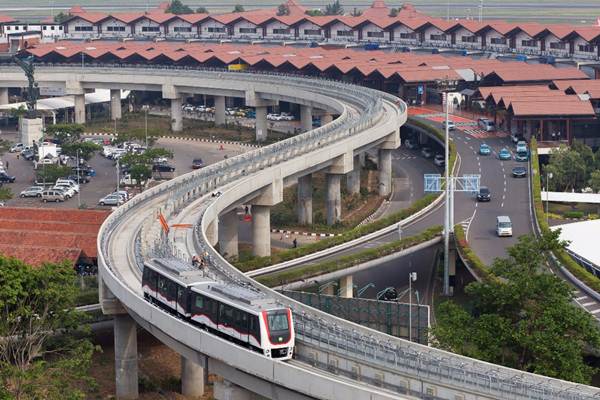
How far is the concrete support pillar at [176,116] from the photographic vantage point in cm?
11388

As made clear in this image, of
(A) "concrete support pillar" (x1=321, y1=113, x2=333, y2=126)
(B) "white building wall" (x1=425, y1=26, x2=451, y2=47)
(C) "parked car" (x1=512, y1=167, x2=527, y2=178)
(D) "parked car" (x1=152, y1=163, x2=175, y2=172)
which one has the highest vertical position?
(B) "white building wall" (x1=425, y1=26, x2=451, y2=47)

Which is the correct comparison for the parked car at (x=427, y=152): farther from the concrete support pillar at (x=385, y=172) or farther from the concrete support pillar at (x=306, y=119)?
the concrete support pillar at (x=385, y=172)

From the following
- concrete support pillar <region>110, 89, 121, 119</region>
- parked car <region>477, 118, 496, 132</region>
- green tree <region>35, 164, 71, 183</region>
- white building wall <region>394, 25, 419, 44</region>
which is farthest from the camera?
white building wall <region>394, 25, 419, 44</region>

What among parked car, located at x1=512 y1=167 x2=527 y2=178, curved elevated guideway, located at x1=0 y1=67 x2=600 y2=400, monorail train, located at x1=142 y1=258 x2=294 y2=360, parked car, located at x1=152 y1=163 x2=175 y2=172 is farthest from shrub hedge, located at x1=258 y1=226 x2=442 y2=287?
parked car, located at x1=152 y1=163 x2=175 y2=172

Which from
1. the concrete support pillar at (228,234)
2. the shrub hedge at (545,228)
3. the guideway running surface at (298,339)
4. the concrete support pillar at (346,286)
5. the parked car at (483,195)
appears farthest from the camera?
the parked car at (483,195)

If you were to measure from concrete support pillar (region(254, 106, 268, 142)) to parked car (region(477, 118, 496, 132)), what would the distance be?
64.2 ft

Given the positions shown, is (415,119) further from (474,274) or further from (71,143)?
(474,274)

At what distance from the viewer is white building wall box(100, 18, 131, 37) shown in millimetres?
156125

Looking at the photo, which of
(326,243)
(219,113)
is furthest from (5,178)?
(326,243)

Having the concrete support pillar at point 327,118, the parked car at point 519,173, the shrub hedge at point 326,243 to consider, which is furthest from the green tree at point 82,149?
the parked car at point 519,173

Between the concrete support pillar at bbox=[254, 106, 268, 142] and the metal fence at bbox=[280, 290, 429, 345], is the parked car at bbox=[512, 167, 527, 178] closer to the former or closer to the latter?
the concrete support pillar at bbox=[254, 106, 268, 142]

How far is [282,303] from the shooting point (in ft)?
125

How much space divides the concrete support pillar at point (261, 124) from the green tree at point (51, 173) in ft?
76.9

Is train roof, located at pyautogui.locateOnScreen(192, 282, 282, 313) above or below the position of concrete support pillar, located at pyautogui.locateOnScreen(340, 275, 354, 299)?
above
